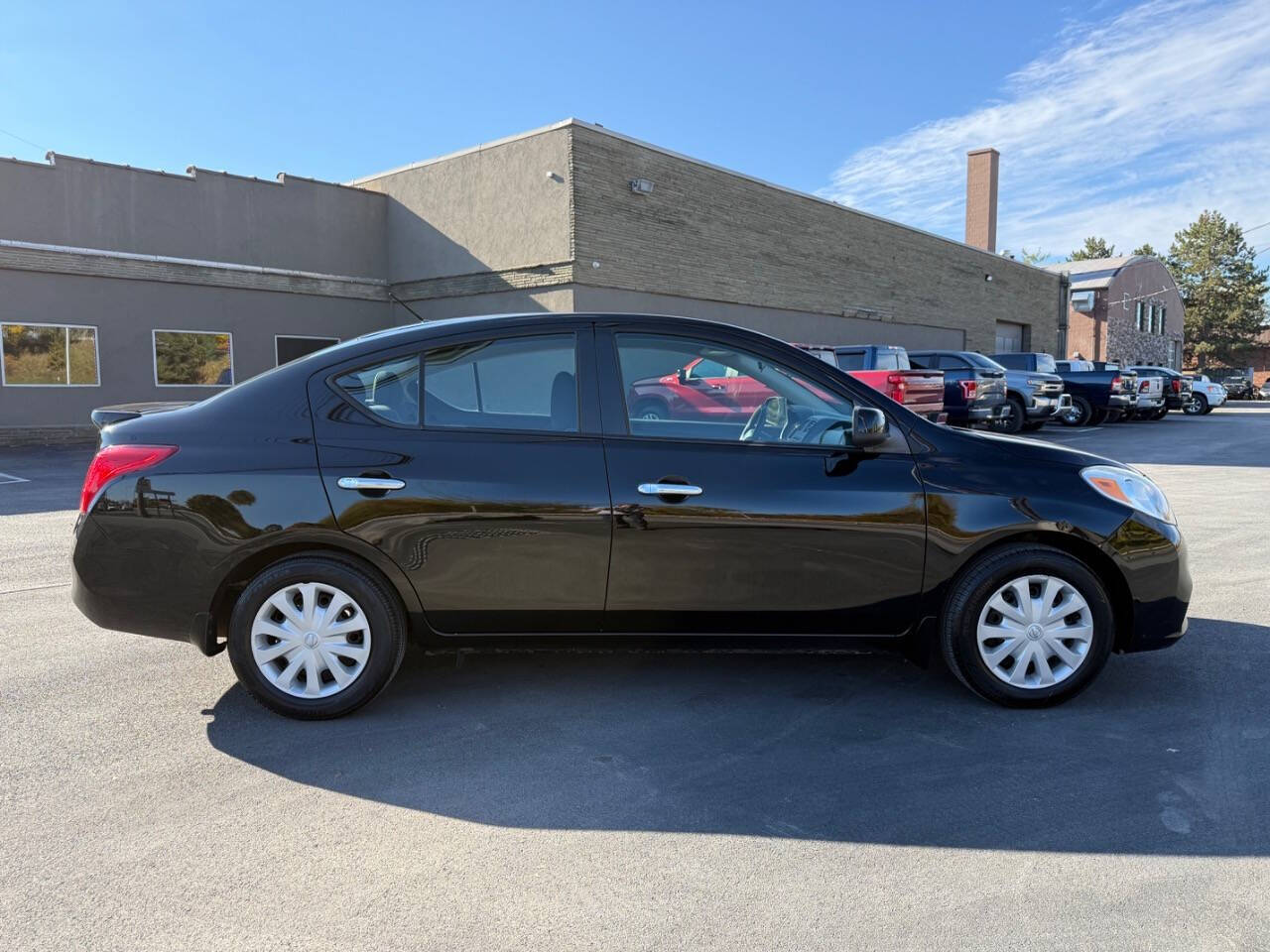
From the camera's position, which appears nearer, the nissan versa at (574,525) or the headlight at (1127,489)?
the nissan versa at (574,525)

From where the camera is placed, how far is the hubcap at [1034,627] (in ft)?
12.8

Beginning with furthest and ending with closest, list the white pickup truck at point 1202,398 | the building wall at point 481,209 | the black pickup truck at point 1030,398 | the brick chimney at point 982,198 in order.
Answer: the brick chimney at point 982,198 < the white pickup truck at point 1202,398 < the black pickup truck at point 1030,398 < the building wall at point 481,209

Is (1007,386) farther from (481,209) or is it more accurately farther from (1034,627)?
(1034,627)

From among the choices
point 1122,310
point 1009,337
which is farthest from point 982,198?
point 1122,310

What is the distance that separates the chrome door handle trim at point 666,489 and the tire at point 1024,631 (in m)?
1.22

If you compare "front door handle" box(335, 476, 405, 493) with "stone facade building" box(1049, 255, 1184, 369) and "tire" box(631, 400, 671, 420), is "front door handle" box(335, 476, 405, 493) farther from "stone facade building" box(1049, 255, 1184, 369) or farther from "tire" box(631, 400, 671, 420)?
"stone facade building" box(1049, 255, 1184, 369)

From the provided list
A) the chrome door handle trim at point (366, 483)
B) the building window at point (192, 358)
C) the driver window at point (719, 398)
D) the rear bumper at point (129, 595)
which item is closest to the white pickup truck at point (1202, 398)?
the building window at point (192, 358)

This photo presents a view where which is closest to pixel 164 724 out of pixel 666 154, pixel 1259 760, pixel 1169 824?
pixel 1169 824

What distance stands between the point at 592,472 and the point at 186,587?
1.73 metres

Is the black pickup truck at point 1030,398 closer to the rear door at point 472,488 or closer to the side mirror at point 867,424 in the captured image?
the side mirror at point 867,424

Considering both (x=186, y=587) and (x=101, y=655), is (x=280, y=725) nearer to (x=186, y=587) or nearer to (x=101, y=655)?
(x=186, y=587)

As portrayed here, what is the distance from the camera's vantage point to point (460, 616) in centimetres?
382

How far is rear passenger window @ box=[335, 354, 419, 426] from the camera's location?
12.7 ft

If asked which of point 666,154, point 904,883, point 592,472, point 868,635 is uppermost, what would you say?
point 666,154
